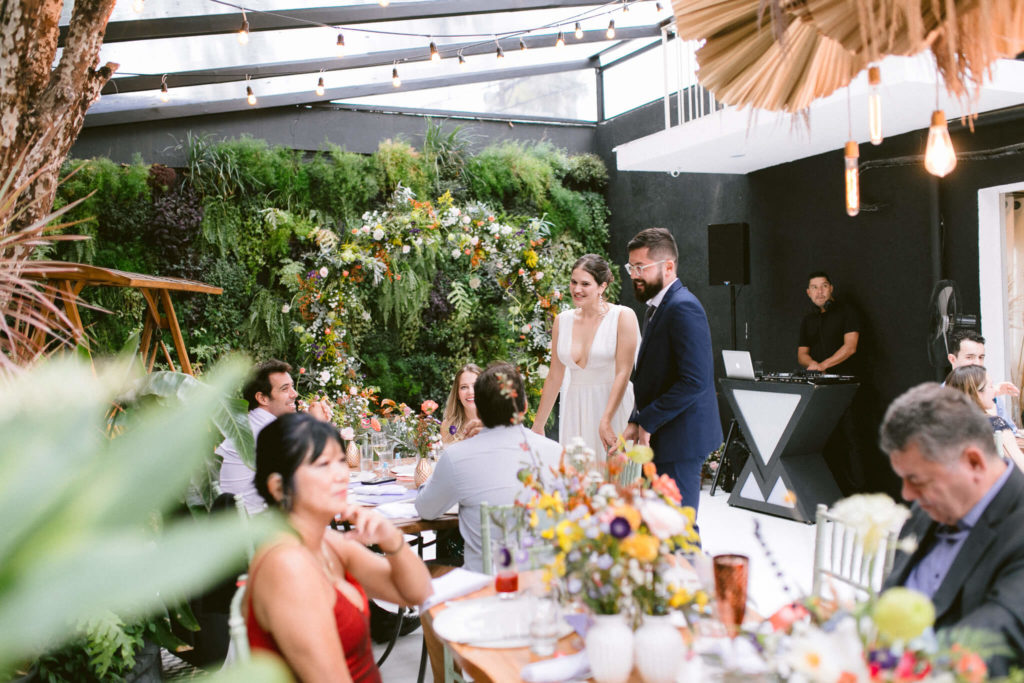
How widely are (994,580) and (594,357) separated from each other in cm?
242

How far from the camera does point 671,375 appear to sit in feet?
11.4

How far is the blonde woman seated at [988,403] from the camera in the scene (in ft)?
12.0

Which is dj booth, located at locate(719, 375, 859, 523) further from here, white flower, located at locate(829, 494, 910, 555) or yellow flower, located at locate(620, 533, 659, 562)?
white flower, located at locate(829, 494, 910, 555)

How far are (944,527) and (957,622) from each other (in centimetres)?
26

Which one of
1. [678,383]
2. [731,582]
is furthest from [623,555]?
[678,383]

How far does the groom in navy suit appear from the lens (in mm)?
3396

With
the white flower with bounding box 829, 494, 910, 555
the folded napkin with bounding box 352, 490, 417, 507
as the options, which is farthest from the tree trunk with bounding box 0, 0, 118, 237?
the white flower with bounding box 829, 494, 910, 555

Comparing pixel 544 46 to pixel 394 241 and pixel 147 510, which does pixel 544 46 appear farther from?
pixel 147 510

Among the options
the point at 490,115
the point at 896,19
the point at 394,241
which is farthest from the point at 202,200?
the point at 896,19

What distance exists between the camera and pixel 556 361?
14.4ft

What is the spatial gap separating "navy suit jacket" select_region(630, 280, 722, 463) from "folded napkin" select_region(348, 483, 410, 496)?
46.3 inches

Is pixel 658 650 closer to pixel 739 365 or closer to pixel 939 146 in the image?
pixel 939 146

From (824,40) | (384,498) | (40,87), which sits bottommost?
(384,498)

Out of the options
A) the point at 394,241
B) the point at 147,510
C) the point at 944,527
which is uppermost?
the point at 394,241
